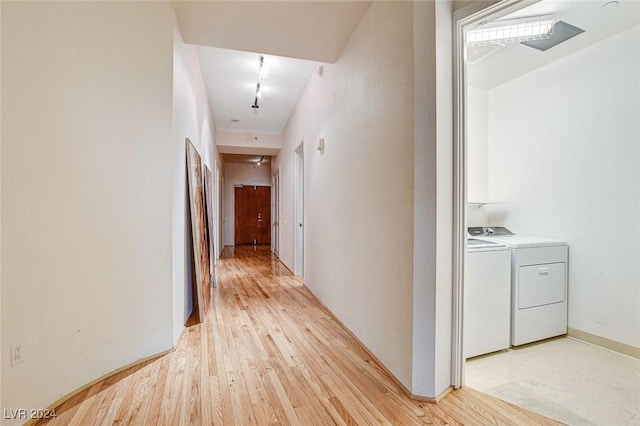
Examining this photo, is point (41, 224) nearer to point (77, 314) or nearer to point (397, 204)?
point (77, 314)

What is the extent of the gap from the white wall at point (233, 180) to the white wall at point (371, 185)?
6638mm

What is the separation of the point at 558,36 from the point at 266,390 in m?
3.59

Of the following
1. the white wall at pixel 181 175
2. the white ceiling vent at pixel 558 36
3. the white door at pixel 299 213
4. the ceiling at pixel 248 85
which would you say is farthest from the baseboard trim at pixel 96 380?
the white ceiling vent at pixel 558 36

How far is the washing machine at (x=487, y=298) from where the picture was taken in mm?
2195

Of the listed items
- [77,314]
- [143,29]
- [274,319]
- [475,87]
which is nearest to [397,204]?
[274,319]

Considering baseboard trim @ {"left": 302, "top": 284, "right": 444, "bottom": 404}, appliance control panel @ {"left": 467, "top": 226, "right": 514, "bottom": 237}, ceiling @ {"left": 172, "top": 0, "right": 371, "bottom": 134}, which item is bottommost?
baseboard trim @ {"left": 302, "top": 284, "right": 444, "bottom": 404}

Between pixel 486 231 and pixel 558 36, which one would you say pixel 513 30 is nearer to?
pixel 558 36

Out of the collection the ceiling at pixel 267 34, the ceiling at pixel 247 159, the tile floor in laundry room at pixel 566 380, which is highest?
the ceiling at pixel 267 34

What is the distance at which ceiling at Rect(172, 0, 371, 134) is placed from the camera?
2250mm

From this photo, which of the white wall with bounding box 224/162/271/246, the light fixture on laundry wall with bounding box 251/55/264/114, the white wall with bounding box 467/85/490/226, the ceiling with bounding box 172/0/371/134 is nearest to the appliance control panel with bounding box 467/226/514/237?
the white wall with bounding box 467/85/490/226

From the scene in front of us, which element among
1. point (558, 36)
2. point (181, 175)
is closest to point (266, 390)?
point (181, 175)

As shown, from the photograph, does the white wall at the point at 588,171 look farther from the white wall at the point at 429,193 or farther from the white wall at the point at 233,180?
the white wall at the point at 233,180

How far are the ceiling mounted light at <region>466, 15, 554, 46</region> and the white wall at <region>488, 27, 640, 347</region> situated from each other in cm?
79

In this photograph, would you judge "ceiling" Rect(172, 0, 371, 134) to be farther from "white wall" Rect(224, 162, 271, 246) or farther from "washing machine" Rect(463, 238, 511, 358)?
"white wall" Rect(224, 162, 271, 246)
